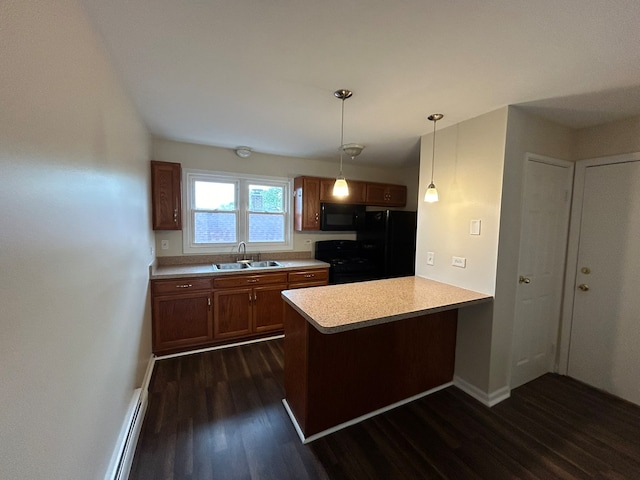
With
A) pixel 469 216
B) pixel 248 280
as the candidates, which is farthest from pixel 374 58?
pixel 248 280

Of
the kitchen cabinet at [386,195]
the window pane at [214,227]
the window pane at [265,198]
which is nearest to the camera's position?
the window pane at [214,227]

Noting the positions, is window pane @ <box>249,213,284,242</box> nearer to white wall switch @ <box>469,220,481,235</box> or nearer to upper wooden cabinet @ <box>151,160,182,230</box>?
upper wooden cabinet @ <box>151,160,182,230</box>

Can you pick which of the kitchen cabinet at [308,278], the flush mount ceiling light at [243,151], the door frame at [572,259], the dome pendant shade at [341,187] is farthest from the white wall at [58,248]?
the door frame at [572,259]

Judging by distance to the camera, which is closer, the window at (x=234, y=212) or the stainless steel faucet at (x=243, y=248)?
the window at (x=234, y=212)

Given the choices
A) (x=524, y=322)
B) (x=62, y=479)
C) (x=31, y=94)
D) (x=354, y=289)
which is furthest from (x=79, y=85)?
(x=524, y=322)

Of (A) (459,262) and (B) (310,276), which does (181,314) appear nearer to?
(B) (310,276)

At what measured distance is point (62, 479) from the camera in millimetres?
868

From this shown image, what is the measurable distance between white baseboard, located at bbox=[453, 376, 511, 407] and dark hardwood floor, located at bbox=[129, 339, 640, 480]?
4cm

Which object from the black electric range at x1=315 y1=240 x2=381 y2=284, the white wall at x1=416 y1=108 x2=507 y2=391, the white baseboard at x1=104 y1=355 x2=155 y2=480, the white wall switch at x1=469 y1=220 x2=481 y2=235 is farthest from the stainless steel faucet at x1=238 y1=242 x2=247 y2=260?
the white wall switch at x1=469 y1=220 x2=481 y2=235

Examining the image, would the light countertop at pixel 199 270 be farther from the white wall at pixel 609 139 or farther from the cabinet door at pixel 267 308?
the white wall at pixel 609 139

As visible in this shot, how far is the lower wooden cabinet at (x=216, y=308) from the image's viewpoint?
9.05ft

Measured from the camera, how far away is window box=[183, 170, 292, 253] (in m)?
3.38

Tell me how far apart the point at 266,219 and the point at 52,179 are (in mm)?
2955

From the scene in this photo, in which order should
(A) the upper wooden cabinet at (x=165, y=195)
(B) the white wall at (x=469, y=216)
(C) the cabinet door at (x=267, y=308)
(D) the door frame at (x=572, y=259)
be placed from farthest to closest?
1. (C) the cabinet door at (x=267, y=308)
2. (A) the upper wooden cabinet at (x=165, y=195)
3. (D) the door frame at (x=572, y=259)
4. (B) the white wall at (x=469, y=216)
